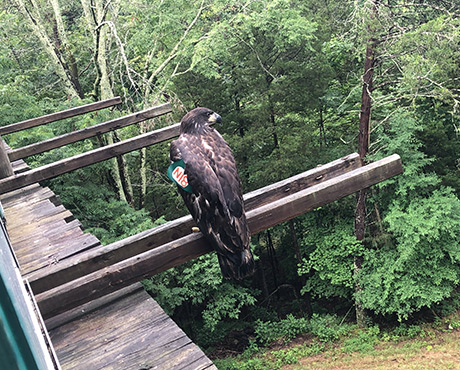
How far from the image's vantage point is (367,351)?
1035cm

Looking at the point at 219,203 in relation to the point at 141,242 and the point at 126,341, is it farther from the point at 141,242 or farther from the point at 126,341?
the point at 126,341

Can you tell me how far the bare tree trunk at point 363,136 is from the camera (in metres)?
9.32

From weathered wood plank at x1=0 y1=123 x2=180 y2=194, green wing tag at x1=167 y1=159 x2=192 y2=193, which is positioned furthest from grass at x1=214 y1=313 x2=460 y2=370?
green wing tag at x1=167 y1=159 x2=192 y2=193

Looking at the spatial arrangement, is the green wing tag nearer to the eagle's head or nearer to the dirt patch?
the eagle's head

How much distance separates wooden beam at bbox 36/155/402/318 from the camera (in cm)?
140

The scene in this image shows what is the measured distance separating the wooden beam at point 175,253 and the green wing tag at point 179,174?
1.84 feet

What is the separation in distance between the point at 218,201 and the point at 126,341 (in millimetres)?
852

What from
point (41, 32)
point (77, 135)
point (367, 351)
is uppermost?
point (41, 32)

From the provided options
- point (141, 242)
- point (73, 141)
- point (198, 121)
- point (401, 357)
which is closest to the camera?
point (141, 242)

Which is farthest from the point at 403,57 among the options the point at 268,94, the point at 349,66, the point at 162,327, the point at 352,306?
the point at 162,327

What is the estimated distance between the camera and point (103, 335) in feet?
5.14

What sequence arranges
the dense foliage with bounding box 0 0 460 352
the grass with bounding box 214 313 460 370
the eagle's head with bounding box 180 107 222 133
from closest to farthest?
the eagle's head with bounding box 180 107 222 133 < the dense foliage with bounding box 0 0 460 352 < the grass with bounding box 214 313 460 370

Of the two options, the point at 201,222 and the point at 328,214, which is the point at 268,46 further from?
the point at 201,222

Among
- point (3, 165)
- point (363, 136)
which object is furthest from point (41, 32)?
point (363, 136)
